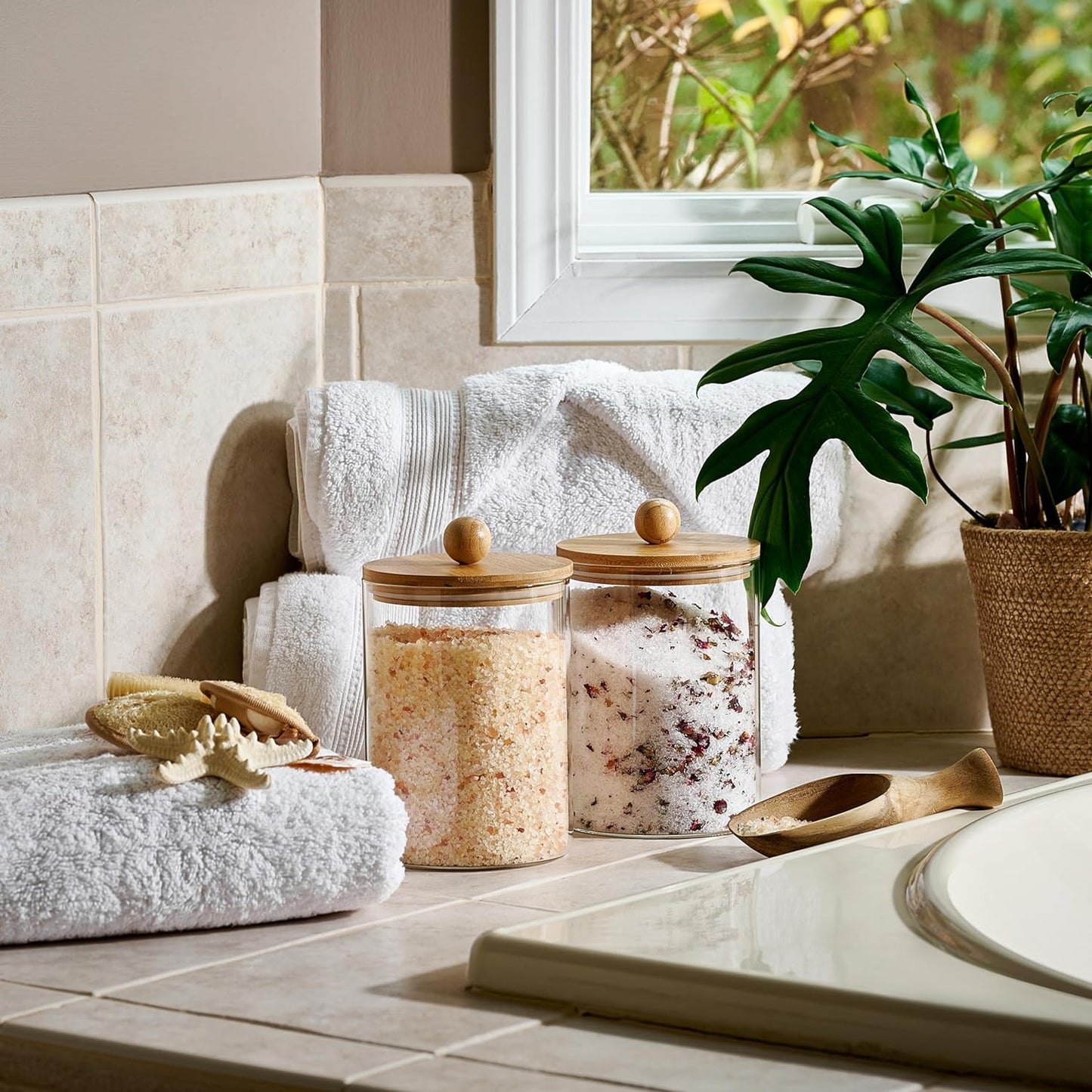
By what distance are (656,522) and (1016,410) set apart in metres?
0.37

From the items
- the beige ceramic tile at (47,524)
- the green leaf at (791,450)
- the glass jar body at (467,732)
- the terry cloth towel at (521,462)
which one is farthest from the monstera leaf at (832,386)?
the beige ceramic tile at (47,524)

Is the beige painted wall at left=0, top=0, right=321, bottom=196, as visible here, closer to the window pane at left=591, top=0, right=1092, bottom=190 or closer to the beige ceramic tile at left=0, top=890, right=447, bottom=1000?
the window pane at left=591, top=0, right=1092, bottom=190

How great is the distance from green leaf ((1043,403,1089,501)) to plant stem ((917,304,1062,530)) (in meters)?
0.02

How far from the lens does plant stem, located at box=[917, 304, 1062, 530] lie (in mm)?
1300

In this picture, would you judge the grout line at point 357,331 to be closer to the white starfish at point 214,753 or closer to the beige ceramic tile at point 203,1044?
the white starfish at point 214,753

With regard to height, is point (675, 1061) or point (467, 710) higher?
point (467, 710)

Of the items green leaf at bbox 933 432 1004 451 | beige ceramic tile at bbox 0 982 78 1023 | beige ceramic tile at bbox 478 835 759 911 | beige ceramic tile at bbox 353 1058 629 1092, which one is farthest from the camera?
green leaf at bbox 933 432 1004 451

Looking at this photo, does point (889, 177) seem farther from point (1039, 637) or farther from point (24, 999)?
point (24, 999)

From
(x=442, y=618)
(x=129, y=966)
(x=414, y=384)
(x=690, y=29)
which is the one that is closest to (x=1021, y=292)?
(x=690, y=29)

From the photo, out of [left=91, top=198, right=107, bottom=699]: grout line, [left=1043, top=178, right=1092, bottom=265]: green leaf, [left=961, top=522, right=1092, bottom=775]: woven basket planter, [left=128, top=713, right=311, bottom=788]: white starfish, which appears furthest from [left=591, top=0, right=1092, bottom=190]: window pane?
[left=128, top=713, right=311, bottom=788]: white starfish

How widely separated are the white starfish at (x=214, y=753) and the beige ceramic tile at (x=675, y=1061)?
0.87ft

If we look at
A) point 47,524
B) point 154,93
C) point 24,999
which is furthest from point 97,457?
point 24,999

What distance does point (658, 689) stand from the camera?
109 cm

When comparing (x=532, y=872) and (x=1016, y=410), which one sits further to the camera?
(x=1016, y=410)
